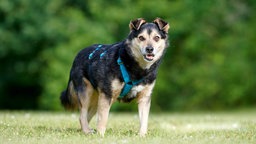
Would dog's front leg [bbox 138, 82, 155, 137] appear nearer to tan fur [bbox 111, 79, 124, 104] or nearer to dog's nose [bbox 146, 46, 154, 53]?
tan fur [bbox 111, 79, 124, 104]

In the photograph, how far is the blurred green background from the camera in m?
34.8

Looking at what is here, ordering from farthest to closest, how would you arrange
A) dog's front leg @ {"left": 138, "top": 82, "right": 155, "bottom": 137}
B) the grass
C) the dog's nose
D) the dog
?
dog's front leg @ {"left": 138, "top": 82, "right": 155, "bottom": 137}, the dog, the dog's nose, the grass

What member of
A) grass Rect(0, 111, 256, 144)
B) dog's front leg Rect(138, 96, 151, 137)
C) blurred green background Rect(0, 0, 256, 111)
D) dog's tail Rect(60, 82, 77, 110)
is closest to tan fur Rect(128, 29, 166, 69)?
dog's front leg Rect(138, 96, 151, 137)

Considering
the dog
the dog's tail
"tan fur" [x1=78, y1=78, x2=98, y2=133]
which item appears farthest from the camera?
the dog's tail

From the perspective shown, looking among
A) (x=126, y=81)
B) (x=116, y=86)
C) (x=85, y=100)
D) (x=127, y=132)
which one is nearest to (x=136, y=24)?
(x=126, y=81)

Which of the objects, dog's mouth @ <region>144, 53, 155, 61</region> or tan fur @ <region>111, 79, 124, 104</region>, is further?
tan fur @ <region>111, 79, 124, 104</region>

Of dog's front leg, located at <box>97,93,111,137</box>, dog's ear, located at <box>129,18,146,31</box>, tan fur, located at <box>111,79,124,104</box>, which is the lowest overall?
dog's front leg, located at <box>97,93,111,137</box>

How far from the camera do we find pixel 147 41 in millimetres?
11500

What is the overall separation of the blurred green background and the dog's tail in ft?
69.1

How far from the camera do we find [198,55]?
3997 cm

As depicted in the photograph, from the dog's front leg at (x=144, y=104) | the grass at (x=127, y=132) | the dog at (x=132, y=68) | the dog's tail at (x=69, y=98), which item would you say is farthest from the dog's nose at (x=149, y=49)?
the dog's tail at (x=69, y=98)

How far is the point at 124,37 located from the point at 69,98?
944 inches

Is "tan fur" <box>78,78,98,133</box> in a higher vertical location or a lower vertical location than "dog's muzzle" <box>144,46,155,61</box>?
lower

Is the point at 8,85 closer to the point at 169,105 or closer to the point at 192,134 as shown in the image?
the point at 169,105
